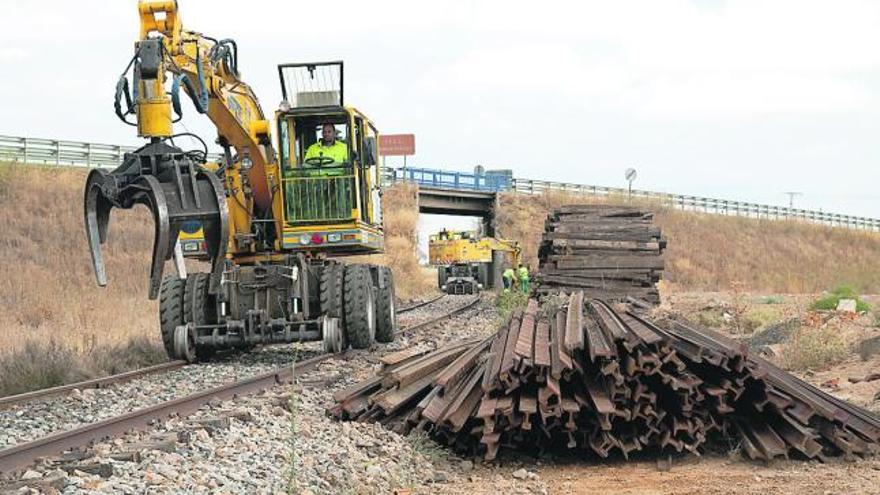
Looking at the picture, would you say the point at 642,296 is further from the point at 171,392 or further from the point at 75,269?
the point at 75,269

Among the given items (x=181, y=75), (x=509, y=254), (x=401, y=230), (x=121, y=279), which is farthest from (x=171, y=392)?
(x=401, y=230)

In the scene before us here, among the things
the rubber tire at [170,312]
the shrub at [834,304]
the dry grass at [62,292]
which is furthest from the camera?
the shrub at [834,304]

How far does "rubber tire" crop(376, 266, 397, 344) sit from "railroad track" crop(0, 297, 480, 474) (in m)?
3.85

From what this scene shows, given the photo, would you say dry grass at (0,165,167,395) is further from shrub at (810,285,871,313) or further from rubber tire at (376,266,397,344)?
shrub at (810,285,871,313)

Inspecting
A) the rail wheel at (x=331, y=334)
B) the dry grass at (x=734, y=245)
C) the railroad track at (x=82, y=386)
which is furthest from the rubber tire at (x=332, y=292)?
the dry grass at (x=734, y=245)

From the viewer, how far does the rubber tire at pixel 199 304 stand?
43.9 ft

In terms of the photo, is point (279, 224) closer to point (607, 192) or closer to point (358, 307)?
point (358, 307)

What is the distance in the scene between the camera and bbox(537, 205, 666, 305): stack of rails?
19.0 metres

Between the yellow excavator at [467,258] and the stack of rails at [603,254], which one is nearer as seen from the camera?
the stack of rails at [603,254]

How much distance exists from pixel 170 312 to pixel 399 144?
167 feet

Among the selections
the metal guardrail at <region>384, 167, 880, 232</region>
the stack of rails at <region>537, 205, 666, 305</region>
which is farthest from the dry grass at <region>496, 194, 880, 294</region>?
the stack of rails at <region>537, 205, 666, 305</region>

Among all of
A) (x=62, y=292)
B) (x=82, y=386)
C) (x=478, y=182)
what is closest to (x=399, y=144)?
(x=478, y=182)

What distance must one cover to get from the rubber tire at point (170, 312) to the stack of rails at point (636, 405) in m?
6.18

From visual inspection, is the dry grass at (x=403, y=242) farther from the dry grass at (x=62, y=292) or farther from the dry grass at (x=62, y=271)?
the dry grass at (x=62, y=292)
